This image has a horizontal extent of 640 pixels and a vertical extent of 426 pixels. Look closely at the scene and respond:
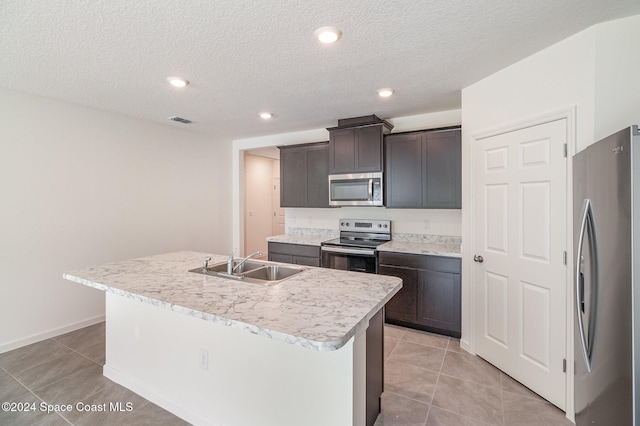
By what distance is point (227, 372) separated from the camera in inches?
67.2

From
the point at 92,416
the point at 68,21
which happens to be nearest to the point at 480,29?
the point at 68,21

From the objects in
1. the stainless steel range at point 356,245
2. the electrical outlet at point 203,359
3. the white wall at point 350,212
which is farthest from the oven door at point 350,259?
the electrical outlet at point 203,359

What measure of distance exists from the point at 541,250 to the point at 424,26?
1725 mm

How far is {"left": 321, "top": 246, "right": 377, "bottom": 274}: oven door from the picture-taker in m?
3.44

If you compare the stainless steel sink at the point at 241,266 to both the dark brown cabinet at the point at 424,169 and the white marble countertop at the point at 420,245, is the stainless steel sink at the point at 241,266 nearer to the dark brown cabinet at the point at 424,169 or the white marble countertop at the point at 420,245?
the white marble countertop at the point at 420,245

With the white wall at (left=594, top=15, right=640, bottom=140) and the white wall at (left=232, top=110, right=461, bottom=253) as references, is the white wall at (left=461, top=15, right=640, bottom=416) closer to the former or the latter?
the white wall at (left=594, top=15, right=640, bottom=140)

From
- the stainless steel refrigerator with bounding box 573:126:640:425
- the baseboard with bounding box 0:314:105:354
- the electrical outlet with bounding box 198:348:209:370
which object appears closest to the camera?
the stainless steel refrigerator with bounding box 573:126:640:425

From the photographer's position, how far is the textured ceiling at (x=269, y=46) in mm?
1629

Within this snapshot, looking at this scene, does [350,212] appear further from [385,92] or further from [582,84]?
[582,84]

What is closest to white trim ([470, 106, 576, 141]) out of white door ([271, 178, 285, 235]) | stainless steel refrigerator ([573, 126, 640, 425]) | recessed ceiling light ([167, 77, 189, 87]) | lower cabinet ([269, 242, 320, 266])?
stainless steel refrigerator ([573, 126, 640, 425])

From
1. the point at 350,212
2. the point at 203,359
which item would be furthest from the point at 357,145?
the point at 203,359

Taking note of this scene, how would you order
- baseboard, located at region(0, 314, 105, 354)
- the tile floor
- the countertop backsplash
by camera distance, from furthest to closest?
the countertop backsplash, baseboard, located at region(0, 314, 105, 354), the tile floor

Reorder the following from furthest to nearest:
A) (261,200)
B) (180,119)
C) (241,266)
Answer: (261,200)
(180,119)
(241,266)

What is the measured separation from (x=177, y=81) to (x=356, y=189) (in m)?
2.23
